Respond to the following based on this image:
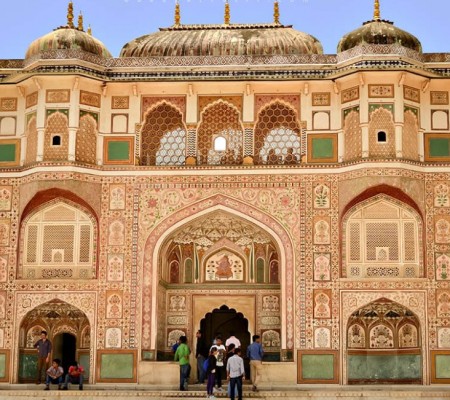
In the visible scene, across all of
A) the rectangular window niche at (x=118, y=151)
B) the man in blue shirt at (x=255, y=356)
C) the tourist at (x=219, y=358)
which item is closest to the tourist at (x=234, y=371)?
the tourist at (x=219, y=358)

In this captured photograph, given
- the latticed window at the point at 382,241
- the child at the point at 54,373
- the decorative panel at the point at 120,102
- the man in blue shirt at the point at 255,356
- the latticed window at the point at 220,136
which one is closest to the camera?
the man in blue shirt at the point at 255,356

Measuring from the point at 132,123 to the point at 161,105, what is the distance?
0.71 meters

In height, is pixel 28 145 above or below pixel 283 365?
above

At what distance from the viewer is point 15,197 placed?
64.2ft

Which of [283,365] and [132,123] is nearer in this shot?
[283,365]

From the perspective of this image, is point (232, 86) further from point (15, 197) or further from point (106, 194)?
point (15, 197)

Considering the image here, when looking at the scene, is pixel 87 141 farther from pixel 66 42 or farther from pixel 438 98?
pixel 438 98

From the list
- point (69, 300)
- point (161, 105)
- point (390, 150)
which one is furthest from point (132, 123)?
point (390, 150)

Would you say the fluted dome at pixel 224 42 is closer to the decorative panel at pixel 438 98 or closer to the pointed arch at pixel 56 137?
the pointed arch at pixel 56 137

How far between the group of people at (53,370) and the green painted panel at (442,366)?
269 inches

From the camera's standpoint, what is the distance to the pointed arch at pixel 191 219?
18.9 metres

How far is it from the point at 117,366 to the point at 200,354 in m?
1.75

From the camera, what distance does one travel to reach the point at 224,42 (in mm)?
20422

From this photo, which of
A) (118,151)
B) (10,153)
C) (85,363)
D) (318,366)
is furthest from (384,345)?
(10,153)
